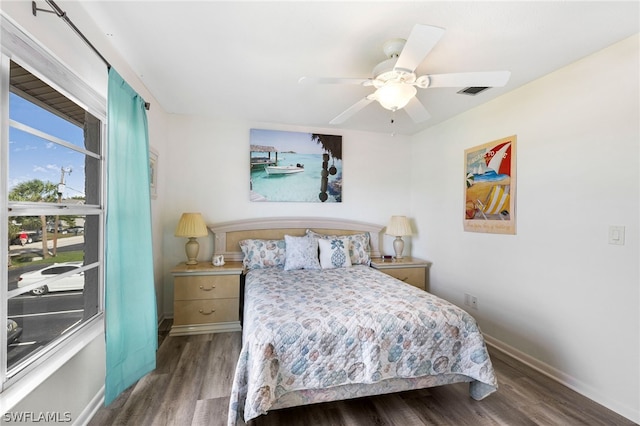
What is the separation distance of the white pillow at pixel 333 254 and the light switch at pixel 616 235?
219 centimetres

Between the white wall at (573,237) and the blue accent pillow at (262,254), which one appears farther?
the blue accent pillow at (262,254)

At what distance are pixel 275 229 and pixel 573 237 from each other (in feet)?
9.46

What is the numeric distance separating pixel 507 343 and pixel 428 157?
2285 mm

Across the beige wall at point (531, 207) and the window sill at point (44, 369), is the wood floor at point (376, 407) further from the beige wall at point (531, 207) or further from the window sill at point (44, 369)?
the window sill at point (44, 369)

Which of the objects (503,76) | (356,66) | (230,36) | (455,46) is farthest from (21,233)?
(455,46)

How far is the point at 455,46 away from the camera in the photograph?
6.26 ft

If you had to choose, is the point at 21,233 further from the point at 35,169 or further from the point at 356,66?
the point at 356,66

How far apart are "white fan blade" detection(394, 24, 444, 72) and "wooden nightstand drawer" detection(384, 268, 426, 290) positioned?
2503 millimetres

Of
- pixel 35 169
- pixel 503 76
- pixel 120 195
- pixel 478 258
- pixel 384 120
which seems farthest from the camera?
pixel 384 120

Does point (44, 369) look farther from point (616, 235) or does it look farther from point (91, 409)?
point (616, 235)

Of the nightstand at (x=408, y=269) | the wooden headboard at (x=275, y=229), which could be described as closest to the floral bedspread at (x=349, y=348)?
the nightstand at (x=408, y=269)

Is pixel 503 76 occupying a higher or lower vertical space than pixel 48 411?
higher

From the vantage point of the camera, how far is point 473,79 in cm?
→ 163

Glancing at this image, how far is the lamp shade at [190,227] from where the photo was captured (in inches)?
119
